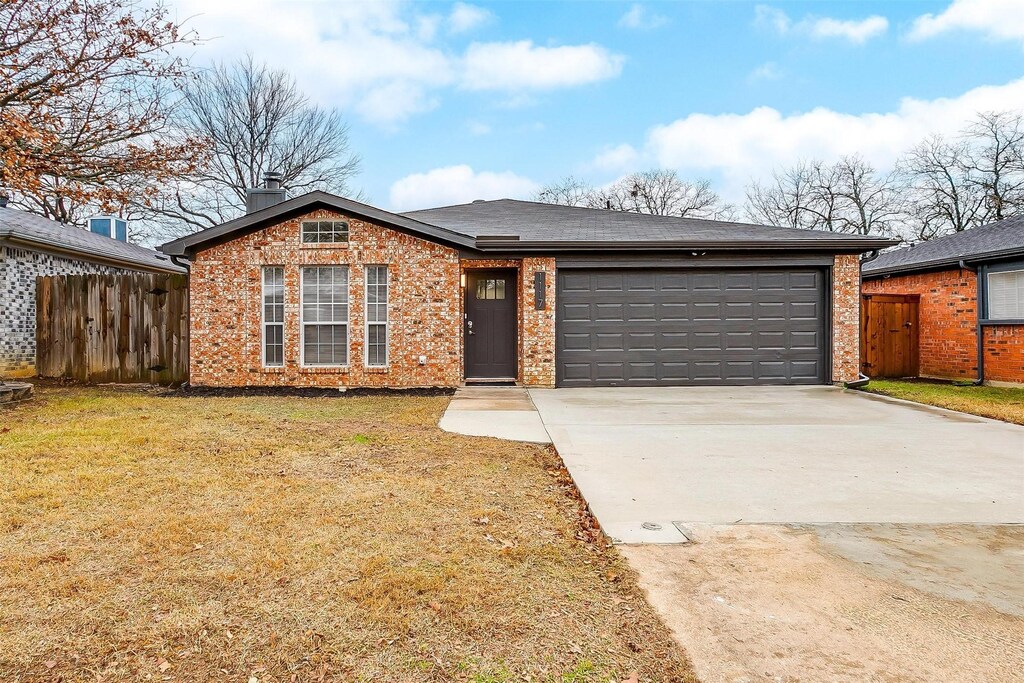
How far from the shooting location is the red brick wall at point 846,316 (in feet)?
33.3

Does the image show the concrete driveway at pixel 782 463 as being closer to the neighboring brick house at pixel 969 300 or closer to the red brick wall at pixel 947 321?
the neighboring brick house at pixel 969 300

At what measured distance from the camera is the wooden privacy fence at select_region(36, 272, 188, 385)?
33.4 feet

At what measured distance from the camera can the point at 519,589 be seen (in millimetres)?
2445

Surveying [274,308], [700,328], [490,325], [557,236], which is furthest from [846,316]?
[274,308]

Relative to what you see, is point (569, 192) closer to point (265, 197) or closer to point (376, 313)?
point (265, 197)

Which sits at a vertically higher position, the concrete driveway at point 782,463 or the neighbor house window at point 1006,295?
the neighbor house window at point 1006,295

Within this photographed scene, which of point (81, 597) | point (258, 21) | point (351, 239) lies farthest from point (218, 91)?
point (81, 597)

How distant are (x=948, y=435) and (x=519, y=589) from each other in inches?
223

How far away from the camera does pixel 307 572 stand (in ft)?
8.47

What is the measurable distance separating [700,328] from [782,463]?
589 cm

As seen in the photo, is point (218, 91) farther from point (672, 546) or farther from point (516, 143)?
point (672, 546)

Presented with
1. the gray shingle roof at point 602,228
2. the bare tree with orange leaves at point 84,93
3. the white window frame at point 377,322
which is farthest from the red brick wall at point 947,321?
the bare tree with orange leaves at point 84,93

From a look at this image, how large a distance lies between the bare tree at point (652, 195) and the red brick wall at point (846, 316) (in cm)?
2279

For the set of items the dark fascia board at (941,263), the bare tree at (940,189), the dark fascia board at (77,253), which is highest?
the bare tree at (940,189)
